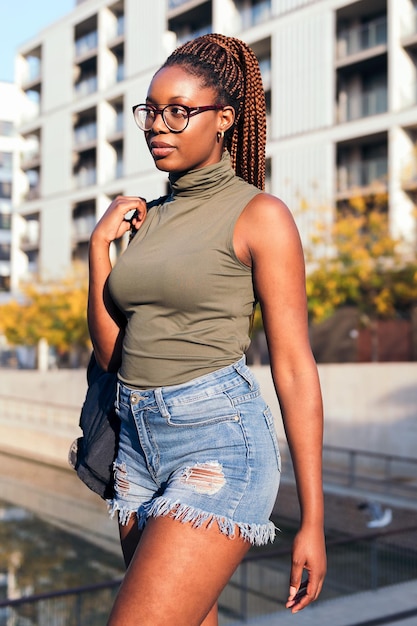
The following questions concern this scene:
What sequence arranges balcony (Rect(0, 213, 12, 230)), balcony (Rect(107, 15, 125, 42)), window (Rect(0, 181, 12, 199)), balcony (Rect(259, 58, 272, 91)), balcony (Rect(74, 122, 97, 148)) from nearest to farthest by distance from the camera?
balcony (Rect(259, 58, 272, 91)) < balcony (Rect(107, 15, 125, 42)) < balcony (Rect(74, 122, 97, 148)) < balcony (Rect(0, 213, 12, 230)) < window (Rect(0, 181, 12, 199))

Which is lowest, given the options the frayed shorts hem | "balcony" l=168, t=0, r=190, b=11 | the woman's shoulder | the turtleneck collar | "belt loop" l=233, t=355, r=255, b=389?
the frayed shorts hem

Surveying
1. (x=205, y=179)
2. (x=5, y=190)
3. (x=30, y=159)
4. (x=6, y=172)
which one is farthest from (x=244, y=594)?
(x=6, y=172)

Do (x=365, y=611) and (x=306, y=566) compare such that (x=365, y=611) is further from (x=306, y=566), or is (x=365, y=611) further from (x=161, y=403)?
(x=161, y=403)

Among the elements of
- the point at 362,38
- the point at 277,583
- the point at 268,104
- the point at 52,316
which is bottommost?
the point at 277,583

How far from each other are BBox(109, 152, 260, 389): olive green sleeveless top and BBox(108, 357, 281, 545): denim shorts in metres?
0.05

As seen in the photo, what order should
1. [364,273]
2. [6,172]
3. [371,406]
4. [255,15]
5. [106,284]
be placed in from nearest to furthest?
[106,284] < [371,406] < [364,273] < [255,15] < [6,172]

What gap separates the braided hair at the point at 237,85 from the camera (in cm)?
226

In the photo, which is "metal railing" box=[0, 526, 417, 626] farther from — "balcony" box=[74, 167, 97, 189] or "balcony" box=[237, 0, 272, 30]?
"balcony" box=[74, 167, 97, 189]

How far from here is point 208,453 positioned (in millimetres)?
2049

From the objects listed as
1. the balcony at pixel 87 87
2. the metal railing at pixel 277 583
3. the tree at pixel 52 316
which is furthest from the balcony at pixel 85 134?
the metal railing at pixel 277 583

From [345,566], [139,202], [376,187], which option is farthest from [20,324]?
[139,202]

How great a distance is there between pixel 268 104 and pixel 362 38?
6.80 meters

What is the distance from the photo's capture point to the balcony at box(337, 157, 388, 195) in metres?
29.0

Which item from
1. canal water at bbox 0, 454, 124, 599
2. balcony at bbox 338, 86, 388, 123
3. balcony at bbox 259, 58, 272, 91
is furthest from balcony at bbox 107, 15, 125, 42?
canal water at bbox 0, 454, 124, 599
